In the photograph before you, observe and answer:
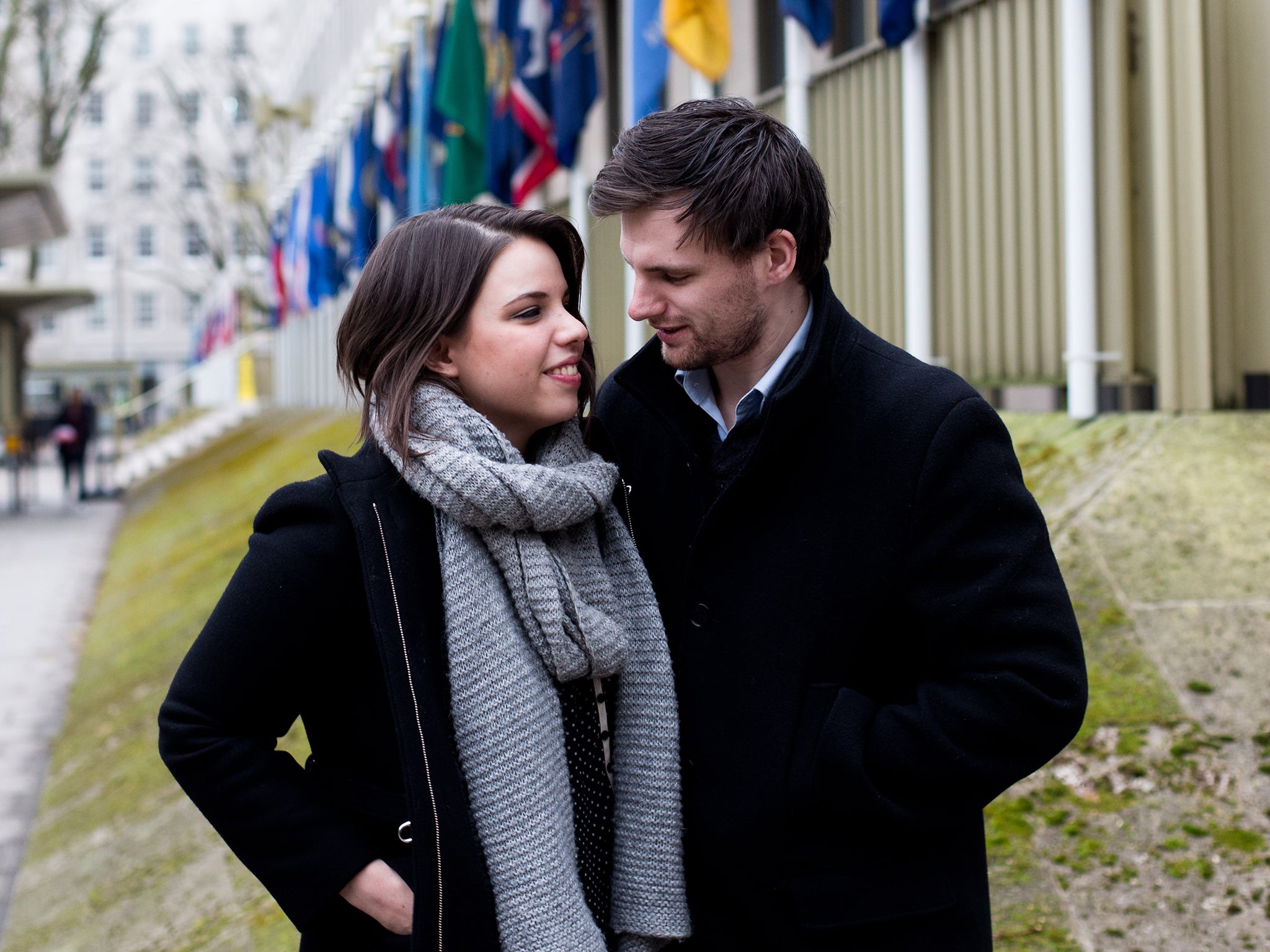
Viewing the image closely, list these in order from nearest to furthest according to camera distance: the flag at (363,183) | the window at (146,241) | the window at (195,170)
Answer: the flag at (363,183) → the window at (195,170) → the window at (146,241)

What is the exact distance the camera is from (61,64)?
3278 cm

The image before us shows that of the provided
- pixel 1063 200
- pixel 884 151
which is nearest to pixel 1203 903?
pixel 1063 200

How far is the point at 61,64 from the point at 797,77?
1177 inches

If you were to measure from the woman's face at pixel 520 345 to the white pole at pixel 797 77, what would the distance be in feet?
19.9

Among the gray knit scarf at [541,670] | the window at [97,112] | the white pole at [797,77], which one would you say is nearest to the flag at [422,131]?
the white pole at [797,77]

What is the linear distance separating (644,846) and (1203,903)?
174 centimetres

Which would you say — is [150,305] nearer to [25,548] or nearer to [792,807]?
[25,548]

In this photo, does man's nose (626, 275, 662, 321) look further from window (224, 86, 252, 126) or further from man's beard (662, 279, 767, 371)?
window (224, 86, 252, 126)

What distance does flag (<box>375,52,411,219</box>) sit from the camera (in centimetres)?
1658

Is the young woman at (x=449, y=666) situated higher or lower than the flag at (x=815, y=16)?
lower

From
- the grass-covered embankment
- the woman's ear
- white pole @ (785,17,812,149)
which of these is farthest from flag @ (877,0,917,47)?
the woman's ear

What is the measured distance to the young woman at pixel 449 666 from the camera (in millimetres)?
2141

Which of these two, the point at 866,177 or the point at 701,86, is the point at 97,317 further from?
the point at 866,177

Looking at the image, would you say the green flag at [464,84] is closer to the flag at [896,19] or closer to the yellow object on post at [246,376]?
the flag at [896,19]
